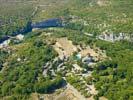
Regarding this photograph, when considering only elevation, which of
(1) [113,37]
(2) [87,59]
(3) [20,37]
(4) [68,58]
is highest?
(2) [87,59]

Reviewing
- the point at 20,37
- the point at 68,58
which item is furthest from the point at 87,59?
the point at 20,37

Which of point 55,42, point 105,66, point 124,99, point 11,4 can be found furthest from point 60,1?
point 124,99

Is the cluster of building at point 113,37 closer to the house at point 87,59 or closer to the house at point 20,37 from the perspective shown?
the house at point 20,37

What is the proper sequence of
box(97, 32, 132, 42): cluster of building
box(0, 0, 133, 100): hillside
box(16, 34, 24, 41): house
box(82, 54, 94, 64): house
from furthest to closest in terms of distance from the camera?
box(16, 34, 24, 41): house → box(97, 32, 132, 42): cluster of building → box(82, 54, 94, 64): house → box(0, 0, 133, 100): hillside

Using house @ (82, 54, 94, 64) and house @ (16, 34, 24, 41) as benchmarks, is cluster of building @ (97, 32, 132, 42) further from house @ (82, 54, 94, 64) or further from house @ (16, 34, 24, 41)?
house @ (82, 54, 94, 64)

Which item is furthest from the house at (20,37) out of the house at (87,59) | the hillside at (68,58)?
the house at (87,59)

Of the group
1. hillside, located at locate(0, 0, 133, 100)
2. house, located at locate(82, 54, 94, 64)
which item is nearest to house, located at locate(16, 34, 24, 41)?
hillside, located at locate(0, 0, 133, 100)

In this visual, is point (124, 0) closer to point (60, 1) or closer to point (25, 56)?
point (60, 1)

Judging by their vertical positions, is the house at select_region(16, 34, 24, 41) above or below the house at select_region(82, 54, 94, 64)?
below

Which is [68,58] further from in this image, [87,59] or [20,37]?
[20,37]

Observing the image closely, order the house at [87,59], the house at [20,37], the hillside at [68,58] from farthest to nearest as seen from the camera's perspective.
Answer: the house at [20,37]
the house at [87,59]
the hillside at [68,58]

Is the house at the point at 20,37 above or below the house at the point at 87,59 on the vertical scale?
below
